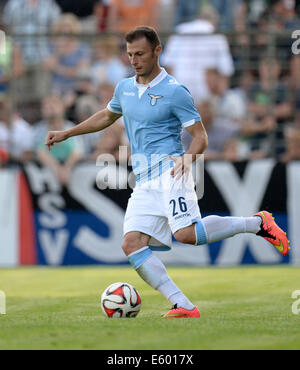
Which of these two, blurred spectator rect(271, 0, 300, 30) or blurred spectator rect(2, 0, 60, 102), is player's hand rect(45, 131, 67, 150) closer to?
blurred spectator rect(2, 0, 60, 102)

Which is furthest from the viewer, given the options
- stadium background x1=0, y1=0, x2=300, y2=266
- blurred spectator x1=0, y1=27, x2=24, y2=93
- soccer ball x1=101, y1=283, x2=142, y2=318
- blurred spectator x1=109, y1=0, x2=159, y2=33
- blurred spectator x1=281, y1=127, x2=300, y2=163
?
blurred spectator x1=109, y1=0, x2=159, y2=33

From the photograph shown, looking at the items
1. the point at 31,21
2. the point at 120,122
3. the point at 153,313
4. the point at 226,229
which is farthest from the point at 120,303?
the point at 31,21

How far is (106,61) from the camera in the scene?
14117mm

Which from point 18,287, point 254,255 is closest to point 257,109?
point 254,255

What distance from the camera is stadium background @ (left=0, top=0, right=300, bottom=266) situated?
13164 mm

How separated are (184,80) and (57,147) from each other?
2.41 metres

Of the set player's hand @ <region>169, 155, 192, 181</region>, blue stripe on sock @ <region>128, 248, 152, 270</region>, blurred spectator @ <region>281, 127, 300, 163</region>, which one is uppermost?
blurred spectator @ <region>281, 127, 300, 163</region>

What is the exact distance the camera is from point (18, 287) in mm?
10258

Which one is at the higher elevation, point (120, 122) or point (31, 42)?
point (31, 42)

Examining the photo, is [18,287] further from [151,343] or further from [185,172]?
[151,343]

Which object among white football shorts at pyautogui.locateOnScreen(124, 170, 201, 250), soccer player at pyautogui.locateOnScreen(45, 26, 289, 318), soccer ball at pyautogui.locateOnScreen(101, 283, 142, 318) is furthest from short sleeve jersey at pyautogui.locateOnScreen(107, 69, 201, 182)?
soccer ball at pyautogui.locateOnScreen(101, 283, 142, 318)

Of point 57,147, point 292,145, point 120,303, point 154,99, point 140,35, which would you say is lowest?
point 120,303

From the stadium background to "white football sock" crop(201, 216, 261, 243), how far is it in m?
5.68

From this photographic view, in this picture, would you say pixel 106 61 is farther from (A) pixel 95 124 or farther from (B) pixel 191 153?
(B) pixel 191 153
